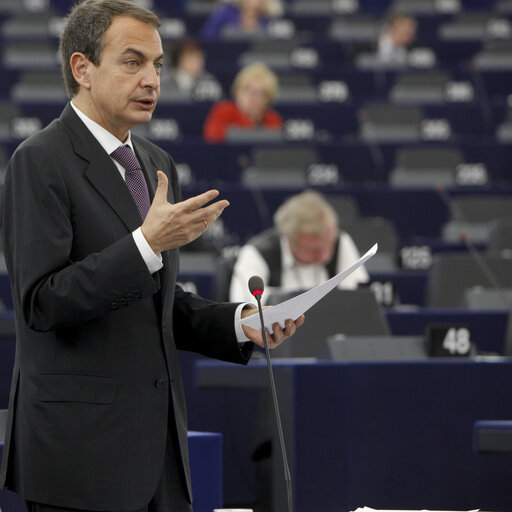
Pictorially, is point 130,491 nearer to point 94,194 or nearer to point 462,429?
point 94,194

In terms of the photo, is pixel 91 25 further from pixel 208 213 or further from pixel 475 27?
pixel 475 27

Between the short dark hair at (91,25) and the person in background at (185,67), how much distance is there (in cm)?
770

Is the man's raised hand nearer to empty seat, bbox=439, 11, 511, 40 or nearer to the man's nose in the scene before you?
the man's nose

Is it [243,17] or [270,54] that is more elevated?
[243,17]

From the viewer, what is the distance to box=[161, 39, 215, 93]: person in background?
9797 mm

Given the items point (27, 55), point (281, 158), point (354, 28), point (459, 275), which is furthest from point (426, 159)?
point (27, 55)

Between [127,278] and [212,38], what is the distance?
965 cm

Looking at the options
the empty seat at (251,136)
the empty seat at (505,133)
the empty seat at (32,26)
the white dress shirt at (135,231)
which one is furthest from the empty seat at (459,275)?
the empty seat at (32,26)

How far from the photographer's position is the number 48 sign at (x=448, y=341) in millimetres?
3855

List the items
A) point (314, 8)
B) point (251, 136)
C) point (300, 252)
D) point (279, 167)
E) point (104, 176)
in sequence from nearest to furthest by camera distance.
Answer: point (104, 176)
point (300, 252)
point (279, 167)
point (251, 136)
point (314, 8)

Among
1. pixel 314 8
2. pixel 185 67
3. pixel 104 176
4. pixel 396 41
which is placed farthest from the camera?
pixel 314 8

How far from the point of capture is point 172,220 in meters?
1.91

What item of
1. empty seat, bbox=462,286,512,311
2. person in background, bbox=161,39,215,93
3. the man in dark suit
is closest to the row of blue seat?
person in background, bbox=161,39,215,93

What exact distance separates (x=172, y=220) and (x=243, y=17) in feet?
32.0
